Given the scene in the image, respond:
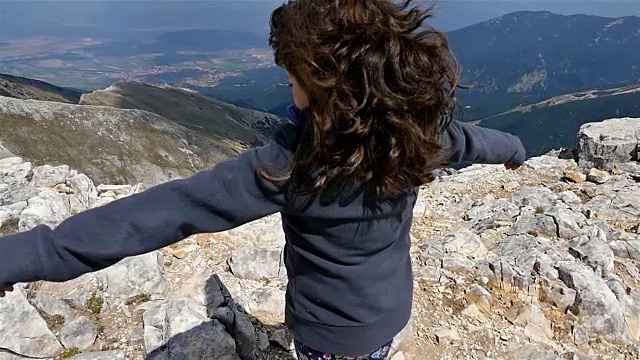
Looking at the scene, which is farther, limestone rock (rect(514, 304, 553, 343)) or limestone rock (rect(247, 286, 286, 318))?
limestone rock (rect(514, 304, 553, 343))

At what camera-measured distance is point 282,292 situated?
7.99 m

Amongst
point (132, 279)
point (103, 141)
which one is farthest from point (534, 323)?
point (103, 141)

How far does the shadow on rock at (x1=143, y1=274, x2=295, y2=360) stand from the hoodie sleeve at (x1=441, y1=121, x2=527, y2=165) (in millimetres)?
3794

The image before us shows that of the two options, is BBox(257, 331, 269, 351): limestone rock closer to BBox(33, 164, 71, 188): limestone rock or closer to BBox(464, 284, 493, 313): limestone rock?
BBox(464, 284, 493, 313): limestone rock

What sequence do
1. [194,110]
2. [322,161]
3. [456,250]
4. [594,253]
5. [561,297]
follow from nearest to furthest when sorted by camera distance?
[322,161] → [561,297] → [594,253] → [456,250] → [194,110]

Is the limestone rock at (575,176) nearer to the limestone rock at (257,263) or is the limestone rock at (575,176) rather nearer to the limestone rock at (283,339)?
the limestone rock at (257,263)

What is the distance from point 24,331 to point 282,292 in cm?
347

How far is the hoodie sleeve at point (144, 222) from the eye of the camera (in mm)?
2945

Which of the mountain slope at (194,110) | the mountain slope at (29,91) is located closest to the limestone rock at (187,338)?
the mountain slope at (194,110)

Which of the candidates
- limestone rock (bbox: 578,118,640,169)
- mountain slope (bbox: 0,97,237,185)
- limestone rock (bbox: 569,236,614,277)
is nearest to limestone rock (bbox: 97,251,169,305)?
limestone rock (bbox: 569,236,614,277)

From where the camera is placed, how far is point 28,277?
297 cm

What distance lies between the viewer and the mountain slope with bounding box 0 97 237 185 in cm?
8225

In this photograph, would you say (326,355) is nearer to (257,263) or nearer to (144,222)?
(144,222)

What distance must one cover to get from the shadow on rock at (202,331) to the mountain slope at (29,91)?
5474 inches
